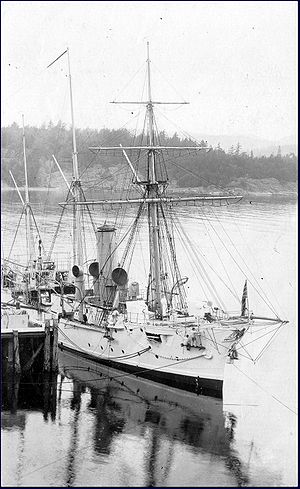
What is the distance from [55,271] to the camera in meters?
42.7

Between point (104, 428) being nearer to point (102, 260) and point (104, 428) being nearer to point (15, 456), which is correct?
point (15, 456)

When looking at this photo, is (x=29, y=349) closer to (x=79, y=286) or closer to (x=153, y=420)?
(x=153, y=420)

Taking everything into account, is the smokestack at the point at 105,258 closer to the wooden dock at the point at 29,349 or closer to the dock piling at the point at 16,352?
A: the wooden dock at the point at 29,349

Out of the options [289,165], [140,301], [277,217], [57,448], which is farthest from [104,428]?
[289,165]

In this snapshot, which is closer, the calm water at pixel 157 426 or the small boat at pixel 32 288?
the calm water at pixel 157 426

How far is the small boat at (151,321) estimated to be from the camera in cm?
2864

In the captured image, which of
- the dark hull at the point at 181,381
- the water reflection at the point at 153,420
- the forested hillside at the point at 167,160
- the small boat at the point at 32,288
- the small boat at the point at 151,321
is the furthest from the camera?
the forested hillside at the point at 167,160

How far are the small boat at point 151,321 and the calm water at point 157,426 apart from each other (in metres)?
0.82

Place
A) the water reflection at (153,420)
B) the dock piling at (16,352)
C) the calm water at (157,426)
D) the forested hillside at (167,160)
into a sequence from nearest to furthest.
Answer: the calm water at (157,426), the water reflection at (153,420), the dock piling at (16,352), the forested hillside at (167,160)

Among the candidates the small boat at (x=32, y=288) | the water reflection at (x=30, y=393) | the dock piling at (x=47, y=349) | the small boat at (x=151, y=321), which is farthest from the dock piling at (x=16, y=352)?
the small boat at (x=32, y=288)

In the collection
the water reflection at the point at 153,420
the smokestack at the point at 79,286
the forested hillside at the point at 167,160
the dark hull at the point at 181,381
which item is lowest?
the water reflection at the point at 153,420

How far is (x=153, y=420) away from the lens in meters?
24.7

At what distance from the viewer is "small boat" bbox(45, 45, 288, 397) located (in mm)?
28641

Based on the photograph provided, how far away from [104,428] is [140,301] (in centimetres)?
1261
